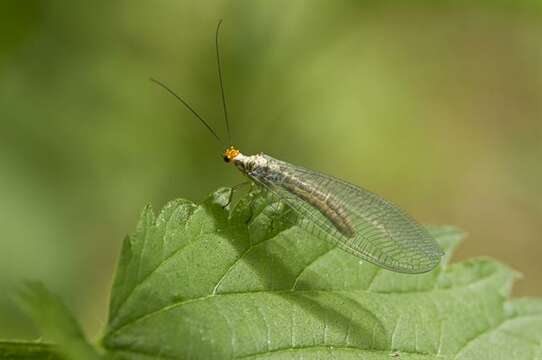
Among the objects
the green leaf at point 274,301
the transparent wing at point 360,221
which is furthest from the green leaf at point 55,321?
the transparent wing at point 360,221

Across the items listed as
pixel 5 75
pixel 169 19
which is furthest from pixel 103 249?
pixel 169 19

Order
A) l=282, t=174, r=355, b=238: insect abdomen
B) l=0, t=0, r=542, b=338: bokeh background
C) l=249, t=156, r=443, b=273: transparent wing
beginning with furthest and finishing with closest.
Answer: l=0, t=0, r=542, b=338: bokeh background
l=282, t=174, r=355, b=238: insect abdomen
l=249, t=156, r=443, b=273: transparent wing

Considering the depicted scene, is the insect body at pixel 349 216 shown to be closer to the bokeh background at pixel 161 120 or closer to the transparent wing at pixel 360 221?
the transparent wing at pixel 360 221

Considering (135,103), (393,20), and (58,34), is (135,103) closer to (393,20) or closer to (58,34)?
(58,34)

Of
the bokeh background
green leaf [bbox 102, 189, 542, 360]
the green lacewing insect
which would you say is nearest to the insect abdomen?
the green lacewing insect

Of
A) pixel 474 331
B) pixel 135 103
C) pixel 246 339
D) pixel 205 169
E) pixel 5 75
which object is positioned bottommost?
pixel 474 331

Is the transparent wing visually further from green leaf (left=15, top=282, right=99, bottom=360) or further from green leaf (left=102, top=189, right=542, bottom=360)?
green leaf (left=15, top=282, right=99, bottom=360)

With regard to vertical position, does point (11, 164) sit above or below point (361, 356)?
above

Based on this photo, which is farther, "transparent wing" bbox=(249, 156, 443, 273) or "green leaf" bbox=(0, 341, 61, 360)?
"transparent wing" bbox=(249, 156, 443, 273)
